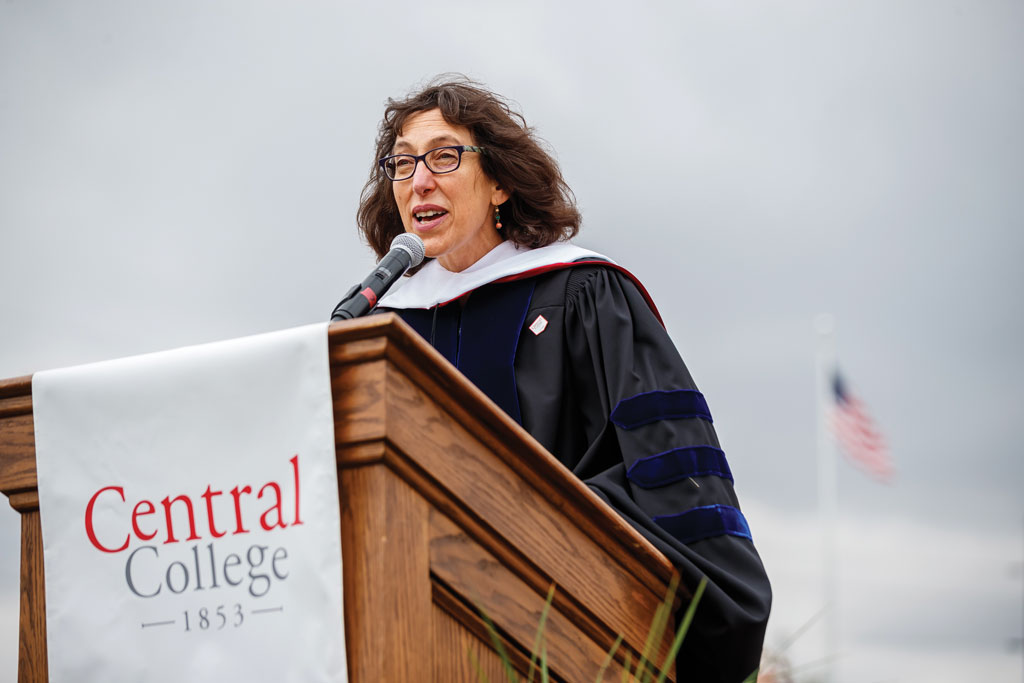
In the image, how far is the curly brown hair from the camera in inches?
139

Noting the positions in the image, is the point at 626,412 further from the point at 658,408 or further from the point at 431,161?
the point at 431,161

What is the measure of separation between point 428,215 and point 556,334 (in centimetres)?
61

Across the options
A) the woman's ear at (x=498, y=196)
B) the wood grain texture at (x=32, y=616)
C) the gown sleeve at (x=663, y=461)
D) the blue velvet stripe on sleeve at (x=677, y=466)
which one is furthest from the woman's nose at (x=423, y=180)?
the wood grain texture at (x=32, y=616)

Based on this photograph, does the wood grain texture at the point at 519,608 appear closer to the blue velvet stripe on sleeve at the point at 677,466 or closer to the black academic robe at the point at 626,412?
the black academic robe at the point at 626,412

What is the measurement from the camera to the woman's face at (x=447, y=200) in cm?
332

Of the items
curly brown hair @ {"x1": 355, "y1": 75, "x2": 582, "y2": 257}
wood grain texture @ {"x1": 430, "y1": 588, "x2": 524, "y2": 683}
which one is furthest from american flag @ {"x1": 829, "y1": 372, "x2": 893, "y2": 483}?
wood grain texture @ {"x1": 430, "y1": 588, "x2": 524, "y2": 683}

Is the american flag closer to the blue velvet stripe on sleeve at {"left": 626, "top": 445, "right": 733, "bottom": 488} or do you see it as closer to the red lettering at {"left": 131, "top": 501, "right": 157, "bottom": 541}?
the blue velvet stripe on sleeve at {"left": 626, "top": 445, "right": 733, "bottom": 488}

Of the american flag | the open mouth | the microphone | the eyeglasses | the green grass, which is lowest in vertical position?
the american flag

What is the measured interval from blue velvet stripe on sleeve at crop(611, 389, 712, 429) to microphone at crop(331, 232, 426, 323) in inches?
24.7

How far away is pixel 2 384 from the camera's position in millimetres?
1787

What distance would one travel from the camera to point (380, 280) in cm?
231

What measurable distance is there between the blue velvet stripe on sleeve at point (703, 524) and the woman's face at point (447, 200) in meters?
1.33

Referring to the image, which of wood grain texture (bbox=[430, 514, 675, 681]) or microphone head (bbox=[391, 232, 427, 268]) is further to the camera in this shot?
microphone head (bbox=[391, 232, 427, 268])

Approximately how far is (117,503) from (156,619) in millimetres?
189
